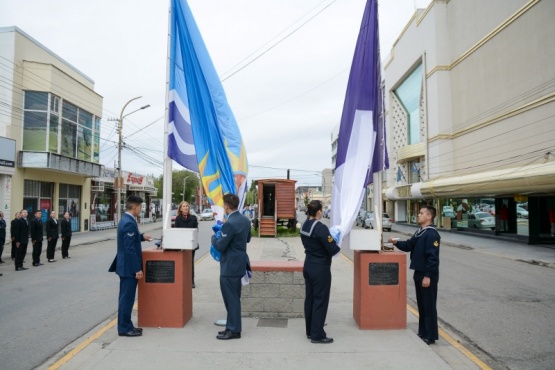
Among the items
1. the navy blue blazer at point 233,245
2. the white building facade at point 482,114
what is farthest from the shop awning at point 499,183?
the navy blue blazer at point 233,245

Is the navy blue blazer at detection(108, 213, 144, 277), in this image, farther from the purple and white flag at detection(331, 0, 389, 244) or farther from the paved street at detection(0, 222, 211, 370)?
the purple and white flag at detection(331, 0, 389, 244)

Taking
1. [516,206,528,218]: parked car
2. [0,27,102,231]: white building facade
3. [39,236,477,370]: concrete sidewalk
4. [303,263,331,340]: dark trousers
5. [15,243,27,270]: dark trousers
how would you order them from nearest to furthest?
[39,236,477,370]: concrete sidewalk, [303,263,331,340]: dark trousers, [15,243,27,270]: dark trousers, [0,27,102,231]: white building facade, [516,206,528,218]: parked car

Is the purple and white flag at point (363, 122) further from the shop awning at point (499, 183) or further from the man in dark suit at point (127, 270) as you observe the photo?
the shop awning at point (499, 183)

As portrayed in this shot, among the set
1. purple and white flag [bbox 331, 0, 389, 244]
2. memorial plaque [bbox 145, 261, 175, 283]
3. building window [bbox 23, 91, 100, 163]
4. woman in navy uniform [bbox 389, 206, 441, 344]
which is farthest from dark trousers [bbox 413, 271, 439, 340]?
building window [bbox 23, 91, 100, 163]

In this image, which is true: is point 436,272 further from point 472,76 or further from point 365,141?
point 472,76

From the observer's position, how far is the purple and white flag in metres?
6.28

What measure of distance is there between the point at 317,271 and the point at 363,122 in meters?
2.43

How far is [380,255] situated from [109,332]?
4095 millimetres

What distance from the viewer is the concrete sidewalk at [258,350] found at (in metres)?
4.55

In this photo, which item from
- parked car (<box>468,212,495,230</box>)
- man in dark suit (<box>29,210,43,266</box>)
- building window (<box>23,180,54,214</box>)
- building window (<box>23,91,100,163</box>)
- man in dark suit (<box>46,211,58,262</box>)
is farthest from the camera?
parked car (<box>468,212,495,230</box>)

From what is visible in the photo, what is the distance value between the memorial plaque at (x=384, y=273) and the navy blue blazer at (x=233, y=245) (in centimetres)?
181

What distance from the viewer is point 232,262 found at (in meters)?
5.42

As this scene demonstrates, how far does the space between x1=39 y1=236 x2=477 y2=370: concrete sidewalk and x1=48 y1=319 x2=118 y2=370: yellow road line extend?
14 mm

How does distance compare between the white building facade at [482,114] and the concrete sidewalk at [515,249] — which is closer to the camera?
the concrete sidewalk at [515,249]
